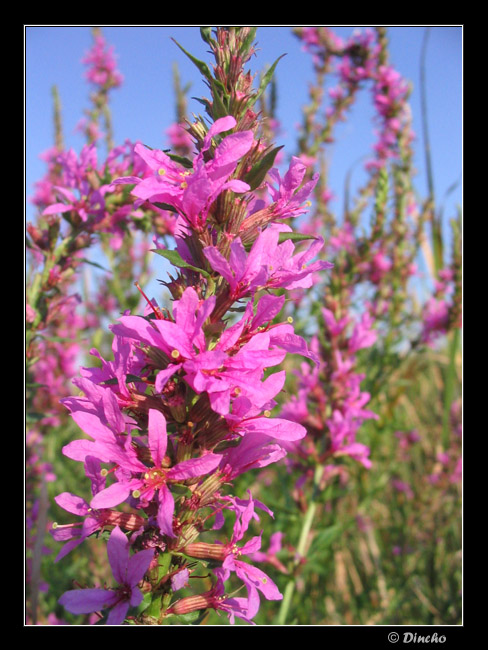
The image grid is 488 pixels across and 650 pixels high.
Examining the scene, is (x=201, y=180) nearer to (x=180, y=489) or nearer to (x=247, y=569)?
(x=180, y=489)

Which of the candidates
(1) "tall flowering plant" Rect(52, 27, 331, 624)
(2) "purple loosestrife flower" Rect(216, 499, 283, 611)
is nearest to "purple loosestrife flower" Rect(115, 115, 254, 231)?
(1) "tall flowering plant" Rect(52, 27, 331, 624)

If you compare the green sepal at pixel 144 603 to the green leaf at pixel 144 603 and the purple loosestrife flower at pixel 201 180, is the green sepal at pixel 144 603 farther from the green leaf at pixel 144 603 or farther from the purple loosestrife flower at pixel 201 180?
the purple loosestrife flower at pixel 201 180

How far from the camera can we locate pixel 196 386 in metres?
1.15

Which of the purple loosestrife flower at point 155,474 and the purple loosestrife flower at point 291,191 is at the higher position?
the purple loosestrife flower at point 291,191

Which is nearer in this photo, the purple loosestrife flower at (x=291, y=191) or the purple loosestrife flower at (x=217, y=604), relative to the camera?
the purple loosestrife flower at (x=217, y=604)

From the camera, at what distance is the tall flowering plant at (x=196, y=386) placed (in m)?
1.21

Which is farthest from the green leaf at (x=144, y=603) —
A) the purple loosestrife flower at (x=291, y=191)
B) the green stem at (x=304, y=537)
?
the green stem at (x=304, y=537)

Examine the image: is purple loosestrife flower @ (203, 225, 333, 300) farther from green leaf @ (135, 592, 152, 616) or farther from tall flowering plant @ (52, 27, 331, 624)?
green leaf @ (135, 592, 152, 616)

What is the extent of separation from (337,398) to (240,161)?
5.86ft

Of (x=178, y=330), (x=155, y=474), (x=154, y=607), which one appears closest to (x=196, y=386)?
(x=178, y=330)

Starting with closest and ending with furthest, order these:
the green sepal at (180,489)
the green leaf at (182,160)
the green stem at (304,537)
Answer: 1. the green sepal at (180,489)
2. the green leaf at (182,160)
3. the green stem at (304,537)

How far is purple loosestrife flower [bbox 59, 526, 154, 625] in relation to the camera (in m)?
1.18
